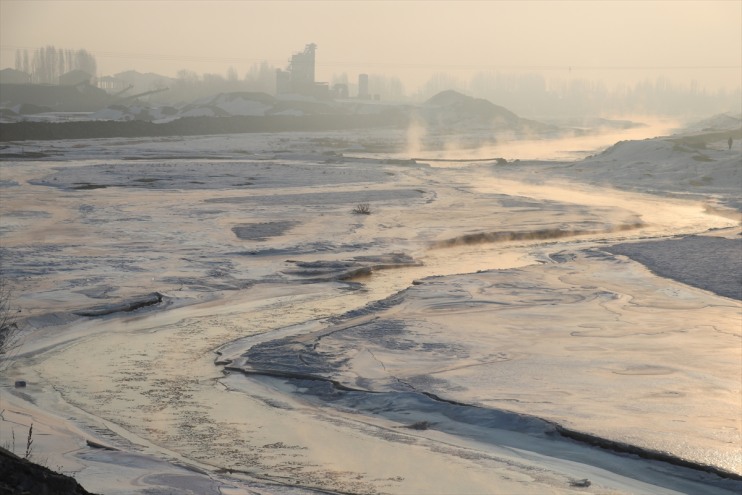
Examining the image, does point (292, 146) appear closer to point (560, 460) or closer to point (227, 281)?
point (227, 281)

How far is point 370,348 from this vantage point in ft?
31.5

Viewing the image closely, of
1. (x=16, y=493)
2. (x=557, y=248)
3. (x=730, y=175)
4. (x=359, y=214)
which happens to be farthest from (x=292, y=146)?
(x=16, y=493)

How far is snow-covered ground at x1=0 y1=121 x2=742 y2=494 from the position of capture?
6500mm

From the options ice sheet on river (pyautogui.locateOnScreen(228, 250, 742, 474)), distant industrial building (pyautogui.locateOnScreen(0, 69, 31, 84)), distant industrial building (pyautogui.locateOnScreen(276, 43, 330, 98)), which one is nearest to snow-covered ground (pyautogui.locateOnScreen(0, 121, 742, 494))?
ice sheet on river (pyautogui.locateOnScreen(228, 250, 742, 474))

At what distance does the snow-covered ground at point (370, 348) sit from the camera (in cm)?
650

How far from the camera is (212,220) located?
62.6 ft

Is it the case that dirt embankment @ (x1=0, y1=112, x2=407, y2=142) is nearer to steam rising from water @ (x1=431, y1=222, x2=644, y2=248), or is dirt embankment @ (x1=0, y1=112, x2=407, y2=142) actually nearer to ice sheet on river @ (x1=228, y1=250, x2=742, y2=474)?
steam rising from water @ (x1=431, y1=222, x2=644, y2=248)

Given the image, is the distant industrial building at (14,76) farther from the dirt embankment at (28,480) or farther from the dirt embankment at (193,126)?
the dirt embankment at (28,480)

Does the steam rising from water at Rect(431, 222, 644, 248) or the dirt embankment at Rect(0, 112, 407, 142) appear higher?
the dirt embankment at Rect(0, 112, 407, 142)

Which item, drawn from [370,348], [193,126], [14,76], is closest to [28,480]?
[370,348]

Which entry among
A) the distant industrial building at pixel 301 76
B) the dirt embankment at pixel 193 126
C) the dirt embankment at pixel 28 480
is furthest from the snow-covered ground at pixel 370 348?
the distant industrial building at pixel 301 76

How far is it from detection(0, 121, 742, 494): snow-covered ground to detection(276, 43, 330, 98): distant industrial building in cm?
8079

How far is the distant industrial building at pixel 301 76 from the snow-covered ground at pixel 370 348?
3181 inches

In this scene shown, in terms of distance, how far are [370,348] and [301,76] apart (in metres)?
97.4
